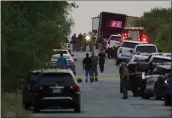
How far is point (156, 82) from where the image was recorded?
26.9 meters

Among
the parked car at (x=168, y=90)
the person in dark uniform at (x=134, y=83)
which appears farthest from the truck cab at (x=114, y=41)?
the parked car at (x=168, y=90)

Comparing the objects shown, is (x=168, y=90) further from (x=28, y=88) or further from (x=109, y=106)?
(x=28, y=88)

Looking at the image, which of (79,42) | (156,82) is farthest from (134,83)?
(79,42)

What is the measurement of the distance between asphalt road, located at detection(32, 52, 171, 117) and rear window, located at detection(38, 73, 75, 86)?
0.99 m

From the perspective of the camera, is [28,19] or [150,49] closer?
[28,19]

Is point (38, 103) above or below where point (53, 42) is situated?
below

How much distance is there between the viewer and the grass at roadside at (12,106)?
2015 cm

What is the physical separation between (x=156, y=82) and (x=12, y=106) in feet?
21.8

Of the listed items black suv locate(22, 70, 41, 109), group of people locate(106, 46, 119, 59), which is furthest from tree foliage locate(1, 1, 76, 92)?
group of people locate(106, 46, 119, 59)

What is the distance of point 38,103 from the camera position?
868 inches

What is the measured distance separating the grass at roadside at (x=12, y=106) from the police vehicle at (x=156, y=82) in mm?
5384

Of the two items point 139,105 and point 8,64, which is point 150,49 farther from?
point 8,64

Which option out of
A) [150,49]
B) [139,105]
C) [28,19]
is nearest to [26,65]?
[28,19]

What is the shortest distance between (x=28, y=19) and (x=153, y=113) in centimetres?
587
